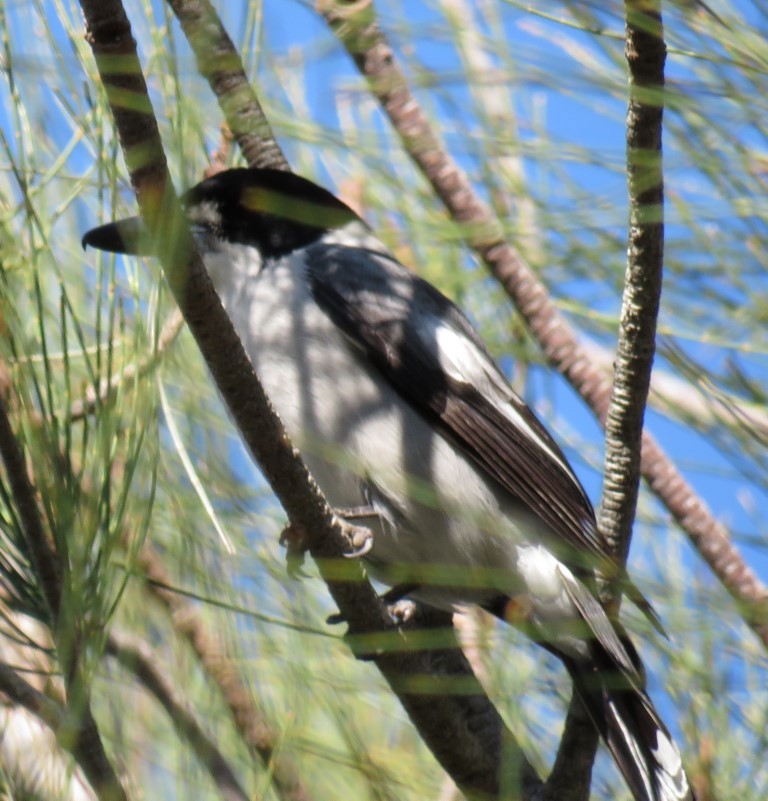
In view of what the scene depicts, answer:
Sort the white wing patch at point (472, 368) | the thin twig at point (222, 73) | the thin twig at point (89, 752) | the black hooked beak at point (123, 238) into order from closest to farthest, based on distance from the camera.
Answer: the thin twig at point (89, 752) < the black hooked beak at point (123, 238) < the thin twig at point (222, 73) < the white wing patch at point (472, 368)

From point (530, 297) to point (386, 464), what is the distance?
1.34ft

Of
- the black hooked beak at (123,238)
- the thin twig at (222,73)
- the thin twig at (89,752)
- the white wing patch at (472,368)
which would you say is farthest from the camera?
the white wing patch at (472,368)

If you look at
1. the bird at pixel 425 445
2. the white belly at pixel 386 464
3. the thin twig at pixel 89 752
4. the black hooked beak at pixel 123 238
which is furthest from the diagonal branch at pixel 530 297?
the thin twig at pixel 89 752

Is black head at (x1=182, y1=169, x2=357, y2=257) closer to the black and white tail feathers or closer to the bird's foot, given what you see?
the bird's foot

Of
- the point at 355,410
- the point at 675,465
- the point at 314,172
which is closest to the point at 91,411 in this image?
the point at 355,410

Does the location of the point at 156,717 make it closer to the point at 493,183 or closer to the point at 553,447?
the point at 553,447

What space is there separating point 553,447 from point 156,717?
3.06ft

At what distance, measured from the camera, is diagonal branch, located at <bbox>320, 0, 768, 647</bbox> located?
6.73 feet

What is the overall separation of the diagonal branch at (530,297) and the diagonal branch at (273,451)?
0.47 metres

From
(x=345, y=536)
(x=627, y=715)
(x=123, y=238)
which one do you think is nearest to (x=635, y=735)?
(x=627, y=715)

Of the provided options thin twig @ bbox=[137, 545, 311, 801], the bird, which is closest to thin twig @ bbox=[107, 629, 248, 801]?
thin twig @ bbox=[137, 545, 311, 801]

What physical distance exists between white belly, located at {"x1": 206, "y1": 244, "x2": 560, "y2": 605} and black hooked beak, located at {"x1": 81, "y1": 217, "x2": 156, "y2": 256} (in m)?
0.47

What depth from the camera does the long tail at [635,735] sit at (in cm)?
198

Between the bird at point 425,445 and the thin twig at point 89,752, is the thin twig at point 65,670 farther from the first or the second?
the bird at point 425,445
